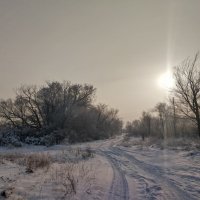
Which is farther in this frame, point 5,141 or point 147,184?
point 5,141

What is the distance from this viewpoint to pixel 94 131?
219 feet

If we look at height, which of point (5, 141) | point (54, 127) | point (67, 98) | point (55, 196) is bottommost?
point (55, 196)

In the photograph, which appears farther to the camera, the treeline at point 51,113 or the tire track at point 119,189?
the treeline at point 51,113

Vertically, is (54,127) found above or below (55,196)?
above

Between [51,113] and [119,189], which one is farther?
[51,113]

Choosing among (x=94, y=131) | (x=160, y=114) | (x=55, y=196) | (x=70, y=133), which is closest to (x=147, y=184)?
(x=55, y=196)

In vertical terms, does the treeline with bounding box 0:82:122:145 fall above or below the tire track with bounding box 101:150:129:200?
above

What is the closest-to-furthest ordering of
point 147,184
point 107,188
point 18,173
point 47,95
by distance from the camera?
point 107,188, point 147,184, point 18,173, point 47,95

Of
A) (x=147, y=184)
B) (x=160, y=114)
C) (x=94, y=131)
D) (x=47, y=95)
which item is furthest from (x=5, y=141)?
(x=160, y=114)

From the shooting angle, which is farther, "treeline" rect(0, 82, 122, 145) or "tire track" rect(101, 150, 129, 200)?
"treeline" rect(0, 82, 122, 145)

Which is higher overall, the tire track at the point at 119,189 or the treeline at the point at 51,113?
the treeline at the point at 51,113

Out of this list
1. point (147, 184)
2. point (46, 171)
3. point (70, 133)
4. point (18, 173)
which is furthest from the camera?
point (70, 133)

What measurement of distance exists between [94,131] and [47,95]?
46.1 ft

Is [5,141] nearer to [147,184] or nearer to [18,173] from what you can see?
[18,173]
